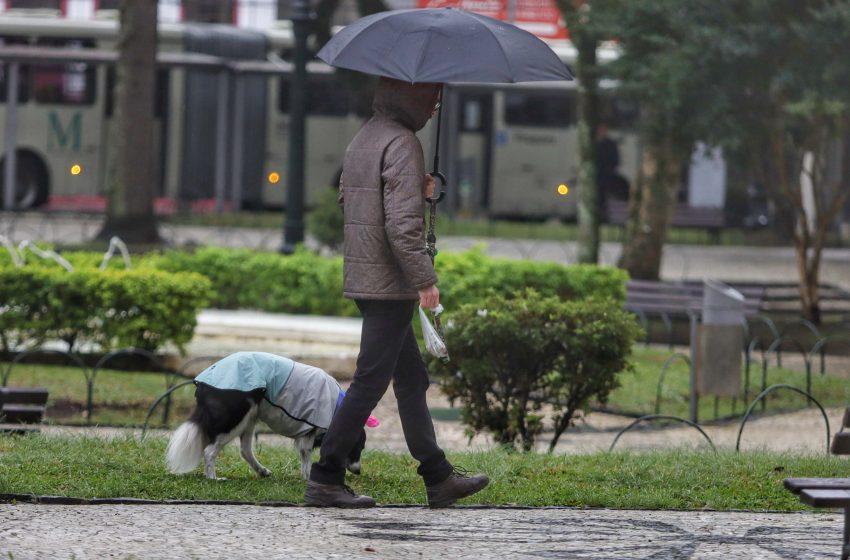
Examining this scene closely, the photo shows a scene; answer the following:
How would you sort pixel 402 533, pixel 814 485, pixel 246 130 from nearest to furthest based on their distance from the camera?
pixel 814 485 < pixel 402 533 < pixel 246 130

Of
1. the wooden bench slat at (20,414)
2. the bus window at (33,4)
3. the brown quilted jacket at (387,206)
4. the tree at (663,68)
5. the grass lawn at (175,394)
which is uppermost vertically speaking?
the bus window at (33,4)

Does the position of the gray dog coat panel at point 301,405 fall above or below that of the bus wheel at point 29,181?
below

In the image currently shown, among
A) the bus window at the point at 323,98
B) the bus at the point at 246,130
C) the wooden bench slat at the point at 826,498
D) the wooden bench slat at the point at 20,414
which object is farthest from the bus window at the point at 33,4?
the wooden bench slat at the point at 826,498

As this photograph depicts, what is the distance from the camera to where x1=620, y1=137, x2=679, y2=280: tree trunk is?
766 inches

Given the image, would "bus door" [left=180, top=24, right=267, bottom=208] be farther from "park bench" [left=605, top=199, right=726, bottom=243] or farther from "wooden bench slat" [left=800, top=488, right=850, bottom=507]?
"wooden bench slat" [left=800, top=488, right=850, bottom=507]

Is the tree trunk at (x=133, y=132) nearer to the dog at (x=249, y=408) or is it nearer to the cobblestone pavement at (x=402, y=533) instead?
the dog at (x=249, y=408)

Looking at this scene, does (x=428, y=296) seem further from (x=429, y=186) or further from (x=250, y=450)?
(x=250, y=450)

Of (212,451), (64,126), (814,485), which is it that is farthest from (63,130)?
(814,485)

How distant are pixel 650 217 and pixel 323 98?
1257 cm

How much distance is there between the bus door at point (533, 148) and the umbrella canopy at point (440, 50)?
24.2 metres

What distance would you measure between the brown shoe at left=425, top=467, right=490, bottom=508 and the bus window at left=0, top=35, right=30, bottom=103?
24.2 meters

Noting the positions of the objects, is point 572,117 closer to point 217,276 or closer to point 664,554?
point 217,276

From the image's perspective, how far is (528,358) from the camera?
910cm

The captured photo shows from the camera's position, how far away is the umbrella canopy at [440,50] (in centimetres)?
621
